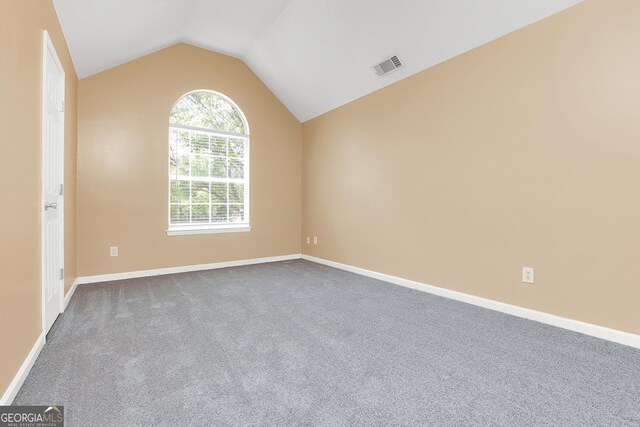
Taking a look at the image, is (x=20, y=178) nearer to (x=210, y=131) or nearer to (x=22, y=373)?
(x=22, y=373)

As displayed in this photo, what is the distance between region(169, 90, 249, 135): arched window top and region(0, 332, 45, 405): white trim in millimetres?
3180

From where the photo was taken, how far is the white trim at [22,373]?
4.54 feet

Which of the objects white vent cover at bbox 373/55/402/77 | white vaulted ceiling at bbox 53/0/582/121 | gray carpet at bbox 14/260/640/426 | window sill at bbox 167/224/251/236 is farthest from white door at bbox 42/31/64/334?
white vent cover at bbox 373/55/402/77

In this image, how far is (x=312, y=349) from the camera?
2020 mm

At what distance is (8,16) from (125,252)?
9.87 ft

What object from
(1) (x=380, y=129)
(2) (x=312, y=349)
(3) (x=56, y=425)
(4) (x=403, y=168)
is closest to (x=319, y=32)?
(1) (x=380, y=129)

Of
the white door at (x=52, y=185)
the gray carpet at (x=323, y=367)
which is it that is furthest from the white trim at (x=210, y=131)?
the gray carpet at (x=323, y=367)

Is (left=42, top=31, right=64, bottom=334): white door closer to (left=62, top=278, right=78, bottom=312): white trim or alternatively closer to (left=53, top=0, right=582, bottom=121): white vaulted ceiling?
(left=62, top=278, right=78, bottom=312): white trim

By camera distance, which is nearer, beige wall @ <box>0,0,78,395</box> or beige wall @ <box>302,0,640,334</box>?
beige wall @ <box>0,0,78,395</box>

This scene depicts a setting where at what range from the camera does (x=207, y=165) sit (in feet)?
15.2

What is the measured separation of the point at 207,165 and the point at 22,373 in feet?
11.2

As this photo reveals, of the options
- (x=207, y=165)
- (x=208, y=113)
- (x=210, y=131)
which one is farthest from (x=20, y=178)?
(x=208, y=113)

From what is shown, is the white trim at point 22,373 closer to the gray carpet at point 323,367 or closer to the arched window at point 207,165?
the gray carpet at point 323,367

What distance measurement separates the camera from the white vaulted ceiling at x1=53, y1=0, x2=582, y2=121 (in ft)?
8.74
